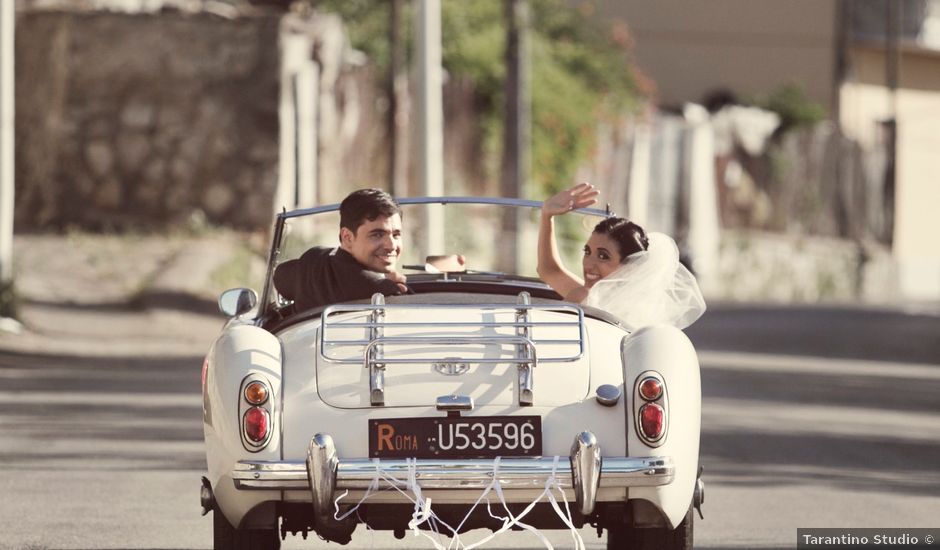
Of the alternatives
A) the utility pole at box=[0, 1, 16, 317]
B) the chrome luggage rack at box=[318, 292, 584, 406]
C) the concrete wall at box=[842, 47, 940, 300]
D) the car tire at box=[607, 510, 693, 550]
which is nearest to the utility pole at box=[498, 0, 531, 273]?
the utility pole at box=[0, 1, 16, 317]

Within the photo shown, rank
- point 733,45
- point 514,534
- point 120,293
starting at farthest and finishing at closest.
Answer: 1. point 733,45
2. point 120,293
3. point 514,534

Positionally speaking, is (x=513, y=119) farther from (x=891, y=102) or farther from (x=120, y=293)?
(x=891, y=102)

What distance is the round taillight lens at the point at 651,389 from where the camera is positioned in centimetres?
690

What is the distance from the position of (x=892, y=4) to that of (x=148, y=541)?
43.9 metres

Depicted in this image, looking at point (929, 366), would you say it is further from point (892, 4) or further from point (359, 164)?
point (892, 4)

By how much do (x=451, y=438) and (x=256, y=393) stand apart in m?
0.65

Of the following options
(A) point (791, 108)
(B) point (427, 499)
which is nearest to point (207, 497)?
(B) point (427, 499)

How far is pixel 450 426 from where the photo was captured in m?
6.80

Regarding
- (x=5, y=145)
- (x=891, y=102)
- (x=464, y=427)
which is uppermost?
(x=891, y=102)

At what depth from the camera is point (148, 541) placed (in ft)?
27.9

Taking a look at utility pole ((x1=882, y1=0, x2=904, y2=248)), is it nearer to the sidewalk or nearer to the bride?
the sidewalk

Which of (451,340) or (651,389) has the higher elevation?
(451,340)

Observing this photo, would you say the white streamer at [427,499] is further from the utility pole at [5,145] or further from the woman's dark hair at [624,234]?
the utility pole at [5,145]

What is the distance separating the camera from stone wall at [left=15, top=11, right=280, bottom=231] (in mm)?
23891
